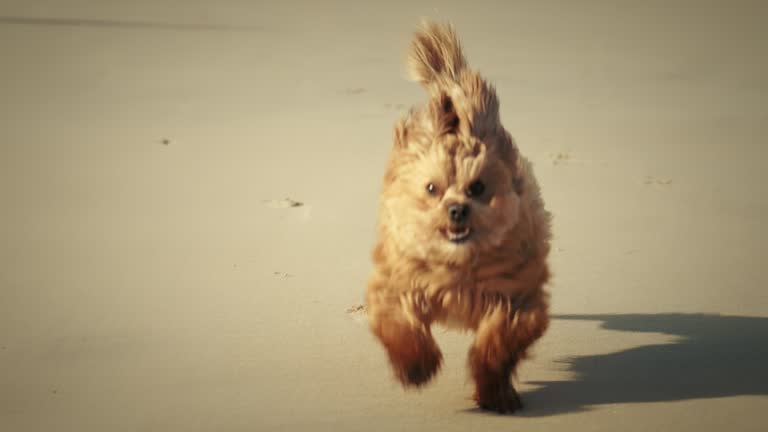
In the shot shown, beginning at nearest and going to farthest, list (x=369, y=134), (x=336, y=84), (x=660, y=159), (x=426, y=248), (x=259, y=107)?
(x=426, y=248) → (x=660, y=159) → (x=369, y=134) → (x=259, y=107) → (x=336, y=84)

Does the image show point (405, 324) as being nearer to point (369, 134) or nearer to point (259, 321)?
point (259, 321)

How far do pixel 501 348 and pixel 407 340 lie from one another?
0.45 meters

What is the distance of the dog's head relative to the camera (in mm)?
4613

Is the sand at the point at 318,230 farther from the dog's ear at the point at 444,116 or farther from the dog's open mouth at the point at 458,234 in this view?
the dog's ear at the point at 444,116

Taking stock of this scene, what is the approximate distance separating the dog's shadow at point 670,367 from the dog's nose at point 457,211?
1.02 metres

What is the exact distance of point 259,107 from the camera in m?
11.1

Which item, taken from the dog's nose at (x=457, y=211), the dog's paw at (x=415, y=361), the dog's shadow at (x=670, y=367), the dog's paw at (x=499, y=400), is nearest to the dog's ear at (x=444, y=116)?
the dog's nose at (x=457, y=211)

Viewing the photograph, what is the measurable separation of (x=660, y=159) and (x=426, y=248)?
197 inches

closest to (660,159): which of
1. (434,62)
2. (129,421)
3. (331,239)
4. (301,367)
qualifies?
(331,239)

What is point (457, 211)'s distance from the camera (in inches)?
178

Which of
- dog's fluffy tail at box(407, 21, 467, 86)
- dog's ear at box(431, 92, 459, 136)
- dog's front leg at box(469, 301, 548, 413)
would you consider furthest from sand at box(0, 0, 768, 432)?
dog's fluffy tail at box(407, 21, 467, 86)

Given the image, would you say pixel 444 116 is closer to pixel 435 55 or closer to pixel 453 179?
pixel 453 179

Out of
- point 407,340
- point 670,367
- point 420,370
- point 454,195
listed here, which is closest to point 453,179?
point 454,195

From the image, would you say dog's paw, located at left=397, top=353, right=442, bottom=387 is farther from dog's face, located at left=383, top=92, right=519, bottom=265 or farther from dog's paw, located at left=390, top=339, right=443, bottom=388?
dog's face, located at left=383, top=92, right=519, bottom=265
